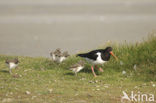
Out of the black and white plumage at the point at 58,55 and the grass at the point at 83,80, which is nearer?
the grass at the point at 83,80

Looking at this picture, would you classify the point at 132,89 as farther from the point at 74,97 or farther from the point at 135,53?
the point at 135,53

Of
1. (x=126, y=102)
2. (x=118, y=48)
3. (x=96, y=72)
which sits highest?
(x=118, y=48)

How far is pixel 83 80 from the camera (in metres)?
14.9

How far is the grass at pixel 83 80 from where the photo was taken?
10.9 m

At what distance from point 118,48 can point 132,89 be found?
5552mm

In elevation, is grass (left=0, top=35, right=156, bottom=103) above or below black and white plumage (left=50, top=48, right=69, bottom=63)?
below

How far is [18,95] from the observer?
10.9 m

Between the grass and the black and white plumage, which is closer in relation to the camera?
the grass

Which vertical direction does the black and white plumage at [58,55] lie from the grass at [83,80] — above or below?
above

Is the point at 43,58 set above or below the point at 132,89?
above

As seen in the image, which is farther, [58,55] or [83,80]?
[58,55]

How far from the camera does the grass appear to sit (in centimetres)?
1094

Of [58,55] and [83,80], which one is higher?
[58,55]

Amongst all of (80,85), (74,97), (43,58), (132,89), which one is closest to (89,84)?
(80,85)
